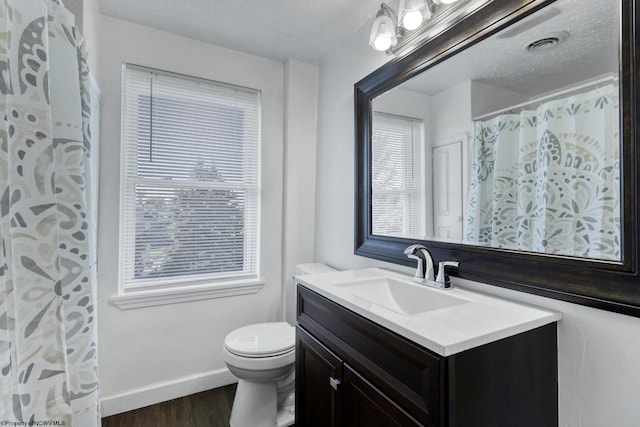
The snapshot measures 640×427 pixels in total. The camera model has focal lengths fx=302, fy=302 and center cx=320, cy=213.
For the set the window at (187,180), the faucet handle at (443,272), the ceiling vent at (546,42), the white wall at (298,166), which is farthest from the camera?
the white wall at (298,166)

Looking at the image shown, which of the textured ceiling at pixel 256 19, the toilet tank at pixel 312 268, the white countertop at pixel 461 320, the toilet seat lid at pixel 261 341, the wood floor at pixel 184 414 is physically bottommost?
the wood floor at pixel 184 414

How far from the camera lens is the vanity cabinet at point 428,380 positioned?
2.50ft

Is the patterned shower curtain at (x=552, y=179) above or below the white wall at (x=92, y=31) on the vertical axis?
below

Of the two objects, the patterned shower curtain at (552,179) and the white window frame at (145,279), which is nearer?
the patterned shower curtain at (552,179)

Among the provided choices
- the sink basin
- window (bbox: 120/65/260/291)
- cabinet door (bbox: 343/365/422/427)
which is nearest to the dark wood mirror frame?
the sink basin

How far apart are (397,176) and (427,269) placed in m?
0.54

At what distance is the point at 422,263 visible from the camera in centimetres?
137

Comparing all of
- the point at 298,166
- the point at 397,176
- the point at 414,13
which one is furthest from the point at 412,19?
the point at 298,166

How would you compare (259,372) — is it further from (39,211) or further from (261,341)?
(39,211)

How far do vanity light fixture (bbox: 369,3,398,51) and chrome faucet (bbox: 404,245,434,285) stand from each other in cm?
104

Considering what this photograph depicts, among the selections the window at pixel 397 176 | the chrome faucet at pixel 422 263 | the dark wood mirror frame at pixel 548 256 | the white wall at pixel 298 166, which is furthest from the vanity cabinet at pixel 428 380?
the white wall at pixel 298 166

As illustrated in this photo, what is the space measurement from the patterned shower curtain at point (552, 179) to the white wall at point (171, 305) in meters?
1.53

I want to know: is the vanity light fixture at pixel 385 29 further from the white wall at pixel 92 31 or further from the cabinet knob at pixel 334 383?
the cabinet knob at pixel 334 383

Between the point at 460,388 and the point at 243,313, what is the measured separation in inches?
69.6
